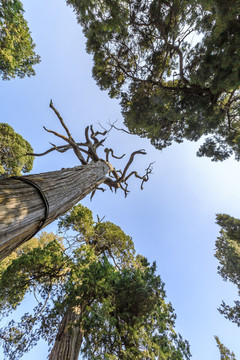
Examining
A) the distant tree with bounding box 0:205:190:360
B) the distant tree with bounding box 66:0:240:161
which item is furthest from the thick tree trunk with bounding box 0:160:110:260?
the distant tree with bounding box 66:0:240:161

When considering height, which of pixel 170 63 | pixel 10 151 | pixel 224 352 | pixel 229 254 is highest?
pixel 170 63

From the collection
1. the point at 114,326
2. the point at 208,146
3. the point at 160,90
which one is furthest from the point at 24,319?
the point at 208,146

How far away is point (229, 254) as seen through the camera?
11375 mm

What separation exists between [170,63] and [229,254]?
41.8 ft

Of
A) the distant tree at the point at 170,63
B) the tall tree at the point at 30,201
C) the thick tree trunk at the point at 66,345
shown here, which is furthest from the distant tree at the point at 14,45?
the thick tree trunk at the point at 66,345

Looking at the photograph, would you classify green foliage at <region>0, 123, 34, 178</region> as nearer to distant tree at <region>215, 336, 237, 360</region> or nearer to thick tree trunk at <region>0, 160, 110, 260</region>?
thick tree trunk at <region>0, 160, 110, 260</region>

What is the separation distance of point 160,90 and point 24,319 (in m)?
8.75

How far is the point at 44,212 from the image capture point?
174 centimetres

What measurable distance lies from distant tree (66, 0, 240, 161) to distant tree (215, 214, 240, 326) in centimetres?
532

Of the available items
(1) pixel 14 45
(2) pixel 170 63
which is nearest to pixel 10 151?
(1) pixel 14 45

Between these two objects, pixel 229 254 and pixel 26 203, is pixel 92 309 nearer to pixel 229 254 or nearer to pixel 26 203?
pixel 26 203

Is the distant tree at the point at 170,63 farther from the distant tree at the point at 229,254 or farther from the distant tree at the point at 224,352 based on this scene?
the distant tree at the point at 224,352

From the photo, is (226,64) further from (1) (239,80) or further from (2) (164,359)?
(2) (164,359)

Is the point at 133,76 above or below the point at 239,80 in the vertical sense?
above
